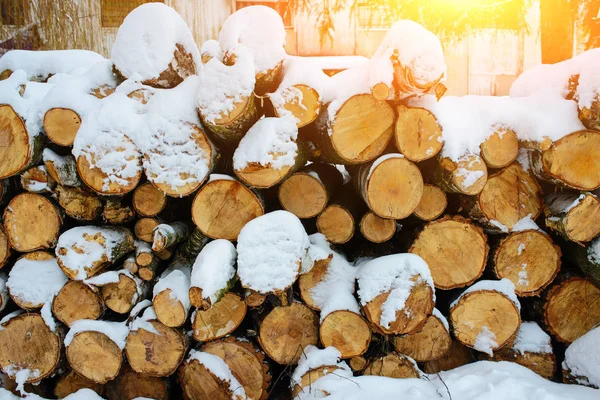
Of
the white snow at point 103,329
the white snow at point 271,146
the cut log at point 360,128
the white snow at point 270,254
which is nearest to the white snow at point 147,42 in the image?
the white snow at point 271,146

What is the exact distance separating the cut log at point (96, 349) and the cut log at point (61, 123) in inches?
38.3

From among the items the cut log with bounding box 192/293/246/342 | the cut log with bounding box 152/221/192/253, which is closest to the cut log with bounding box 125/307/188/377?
the cut log with bounding box 192/293/246/342

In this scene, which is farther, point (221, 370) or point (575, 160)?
point (221, 370)

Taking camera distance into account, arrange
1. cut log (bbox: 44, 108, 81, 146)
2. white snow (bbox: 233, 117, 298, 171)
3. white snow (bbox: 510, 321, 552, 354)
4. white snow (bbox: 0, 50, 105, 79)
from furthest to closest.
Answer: white snow (bbox: 0, 50, 105, 79)
white snow (bbox: 510, 321, 552, 354)
cut log (bbox: 44, 108, 81, 146)
white snow (bbox: 233, 117, 298, 171)

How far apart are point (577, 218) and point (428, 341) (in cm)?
96

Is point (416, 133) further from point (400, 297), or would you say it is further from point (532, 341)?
point (532, 341)

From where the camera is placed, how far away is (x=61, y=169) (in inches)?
85.5

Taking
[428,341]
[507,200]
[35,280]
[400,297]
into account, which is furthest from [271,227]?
[35,280]

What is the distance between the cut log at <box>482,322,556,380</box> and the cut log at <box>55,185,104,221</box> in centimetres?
230

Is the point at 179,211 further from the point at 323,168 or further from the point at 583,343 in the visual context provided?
the point at 583,343

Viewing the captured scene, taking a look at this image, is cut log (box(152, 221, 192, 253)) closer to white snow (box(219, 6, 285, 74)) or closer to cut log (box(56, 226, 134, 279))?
cut log (box(56, 226, 134, 279))

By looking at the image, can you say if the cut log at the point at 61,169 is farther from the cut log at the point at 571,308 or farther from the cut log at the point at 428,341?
the cut log at the point at 571,308

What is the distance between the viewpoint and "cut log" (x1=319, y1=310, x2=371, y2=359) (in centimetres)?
207

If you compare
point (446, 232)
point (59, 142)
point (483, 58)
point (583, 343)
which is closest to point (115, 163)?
point (59, 142)
